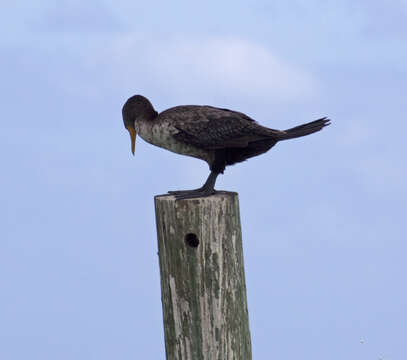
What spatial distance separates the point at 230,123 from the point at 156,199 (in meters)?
0.85

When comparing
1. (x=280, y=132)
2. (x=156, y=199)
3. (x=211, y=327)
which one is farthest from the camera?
(x=280, y=132)

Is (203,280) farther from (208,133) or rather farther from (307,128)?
(307,128)

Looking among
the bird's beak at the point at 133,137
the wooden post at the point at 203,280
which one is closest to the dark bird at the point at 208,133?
the bird's beak at the point at 133,137

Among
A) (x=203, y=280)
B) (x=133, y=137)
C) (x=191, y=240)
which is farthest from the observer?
(x=133, y=137)

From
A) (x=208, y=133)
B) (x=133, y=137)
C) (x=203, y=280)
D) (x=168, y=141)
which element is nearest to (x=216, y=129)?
(x=208, y=133)

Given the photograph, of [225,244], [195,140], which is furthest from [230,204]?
[195,140]

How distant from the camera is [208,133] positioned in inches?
196

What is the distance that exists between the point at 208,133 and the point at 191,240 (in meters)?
0.92

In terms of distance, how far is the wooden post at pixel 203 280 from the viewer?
14.5 ft

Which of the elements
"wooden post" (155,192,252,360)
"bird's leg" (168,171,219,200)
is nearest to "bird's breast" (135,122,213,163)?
"bird's leg" (168,171,219,200)

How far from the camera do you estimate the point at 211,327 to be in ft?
14.5

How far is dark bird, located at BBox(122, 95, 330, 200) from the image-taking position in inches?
196

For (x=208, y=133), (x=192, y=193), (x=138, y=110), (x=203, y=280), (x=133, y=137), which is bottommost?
(x=203, y=280)

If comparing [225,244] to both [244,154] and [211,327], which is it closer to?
[211,327]
